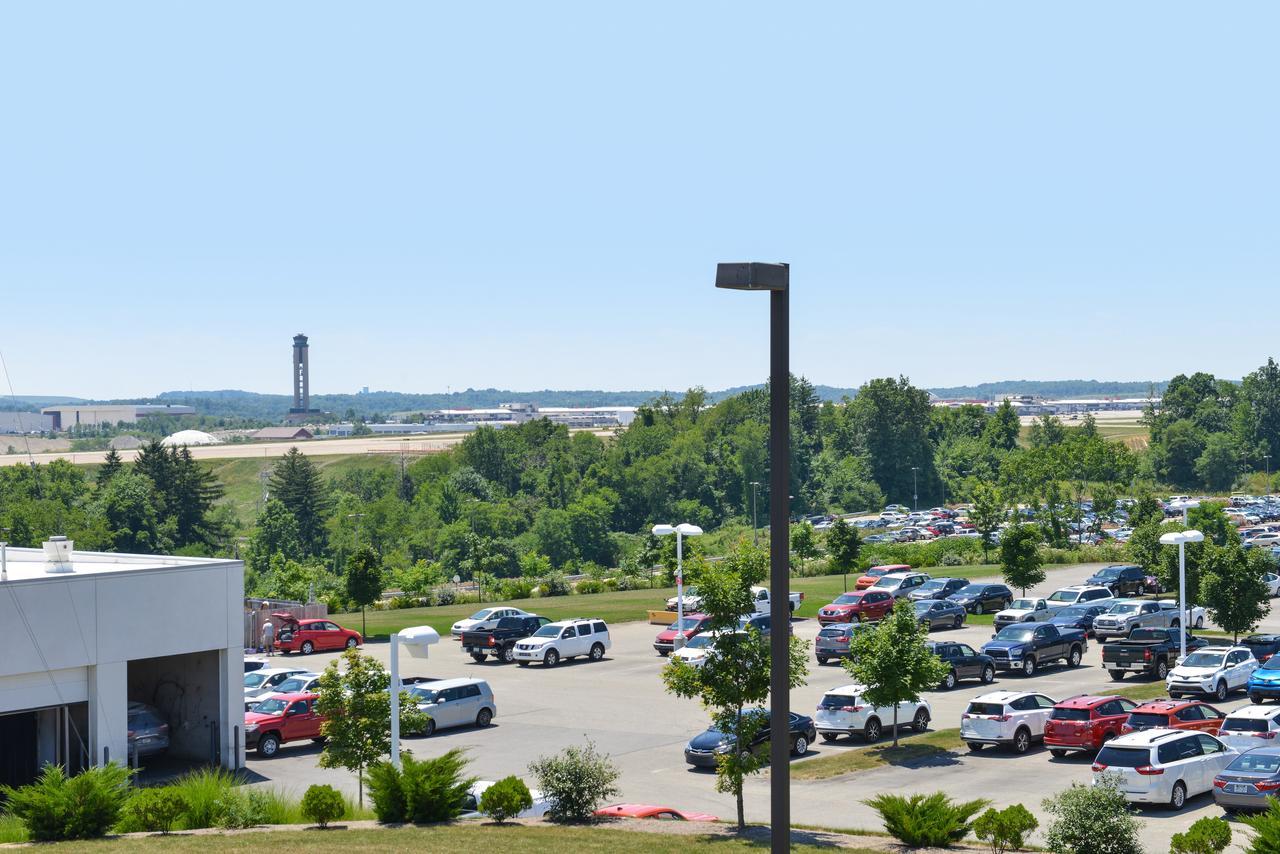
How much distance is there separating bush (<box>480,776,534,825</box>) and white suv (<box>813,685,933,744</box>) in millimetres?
12399

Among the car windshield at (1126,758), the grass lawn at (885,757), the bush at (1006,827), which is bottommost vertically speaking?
the grass lawn at (885,757)

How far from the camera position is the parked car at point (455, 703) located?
3450 centimetres

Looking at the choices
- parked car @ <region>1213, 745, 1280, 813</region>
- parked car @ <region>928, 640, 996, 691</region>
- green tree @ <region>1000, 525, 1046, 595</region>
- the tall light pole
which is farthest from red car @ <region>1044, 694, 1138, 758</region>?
green tree @ <region>1000, 525, 1046, 595</region>

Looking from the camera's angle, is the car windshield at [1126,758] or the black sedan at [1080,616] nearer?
the car windshield at [1126,758]

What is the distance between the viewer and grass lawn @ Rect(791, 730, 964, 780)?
2933 cm

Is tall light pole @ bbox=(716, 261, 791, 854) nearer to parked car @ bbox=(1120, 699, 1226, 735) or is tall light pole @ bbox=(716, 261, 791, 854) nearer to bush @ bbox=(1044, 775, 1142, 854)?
bush @ bbox=(1044, 775, 1142, 854)

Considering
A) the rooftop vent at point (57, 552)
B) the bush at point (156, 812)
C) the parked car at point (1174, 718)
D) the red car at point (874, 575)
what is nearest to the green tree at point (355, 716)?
the bush at point (156, 812)

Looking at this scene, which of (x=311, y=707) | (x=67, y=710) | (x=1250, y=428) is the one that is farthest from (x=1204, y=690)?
(x=1250, y=428)

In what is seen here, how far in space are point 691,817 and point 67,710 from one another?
13.8m

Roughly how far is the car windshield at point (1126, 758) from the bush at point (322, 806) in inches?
538

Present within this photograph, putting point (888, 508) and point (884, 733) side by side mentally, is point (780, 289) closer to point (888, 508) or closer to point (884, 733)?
point (884, 733)

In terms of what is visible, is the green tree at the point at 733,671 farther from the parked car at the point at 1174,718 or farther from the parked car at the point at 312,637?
the parked car at the point at 312,637

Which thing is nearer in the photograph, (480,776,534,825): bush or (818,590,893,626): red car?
(480,776,534,825): bush

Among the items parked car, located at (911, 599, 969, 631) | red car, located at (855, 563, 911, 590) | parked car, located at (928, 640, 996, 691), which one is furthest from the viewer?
red car, located at (855, 563, 911, 590)
